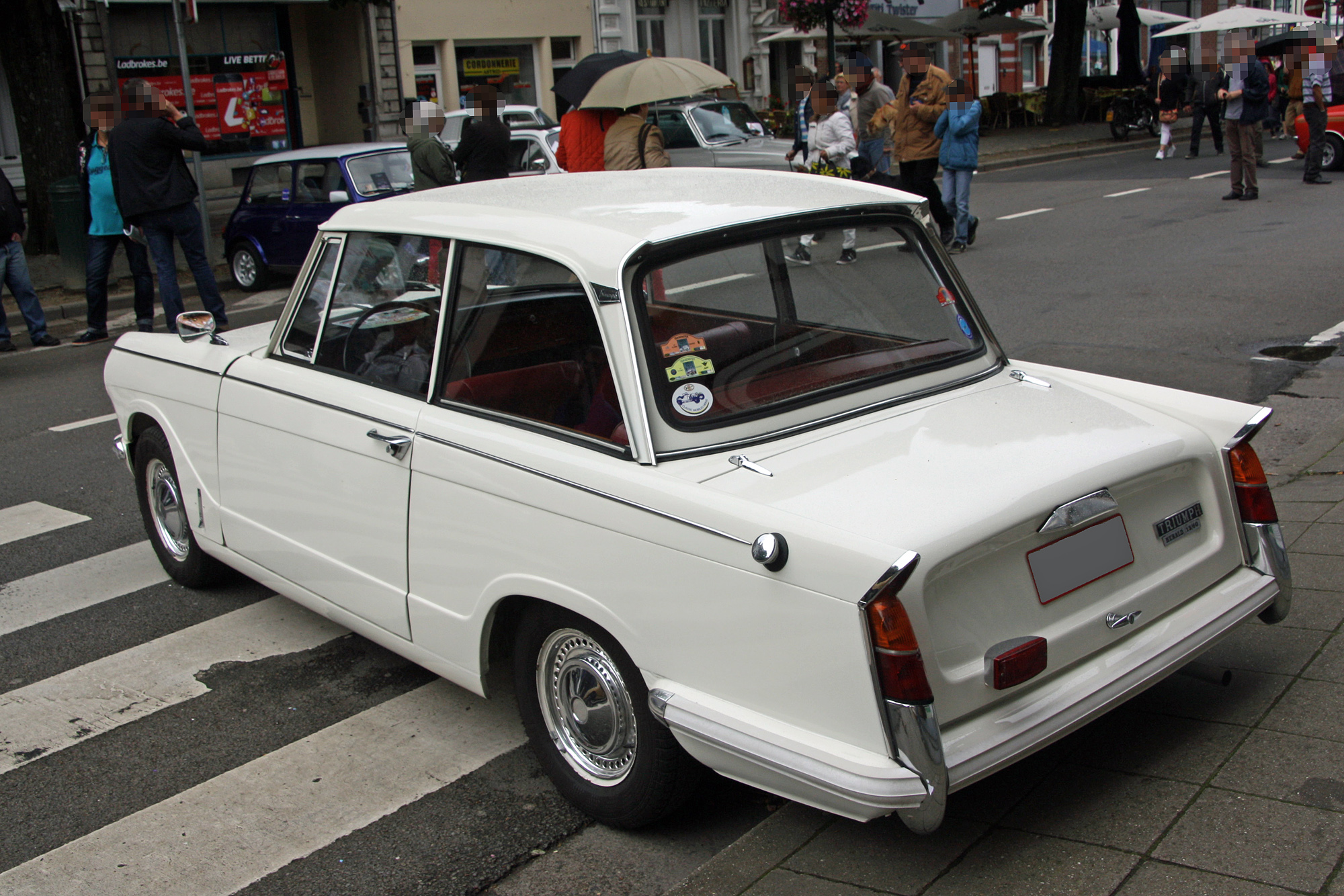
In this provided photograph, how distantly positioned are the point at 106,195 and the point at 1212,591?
1063cm

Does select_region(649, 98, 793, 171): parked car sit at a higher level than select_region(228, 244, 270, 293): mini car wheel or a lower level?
higher

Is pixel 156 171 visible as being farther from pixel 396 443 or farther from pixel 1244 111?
pixel 1244 111

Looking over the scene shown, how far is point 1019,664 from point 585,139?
24.0 ft

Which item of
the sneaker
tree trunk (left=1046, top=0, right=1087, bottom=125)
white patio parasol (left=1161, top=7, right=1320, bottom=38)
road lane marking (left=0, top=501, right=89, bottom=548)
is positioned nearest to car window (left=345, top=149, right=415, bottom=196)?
the sneaker

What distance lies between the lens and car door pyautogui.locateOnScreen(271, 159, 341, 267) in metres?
13.3

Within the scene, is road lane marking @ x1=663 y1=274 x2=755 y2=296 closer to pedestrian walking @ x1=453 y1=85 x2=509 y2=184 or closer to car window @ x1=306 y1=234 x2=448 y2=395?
car window @ x1=306 y1=234 x2=448 y2=395

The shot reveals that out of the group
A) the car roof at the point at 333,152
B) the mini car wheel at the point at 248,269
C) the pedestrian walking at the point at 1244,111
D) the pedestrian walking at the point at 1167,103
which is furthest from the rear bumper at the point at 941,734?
the pedestrian walking at the point at 1167,103

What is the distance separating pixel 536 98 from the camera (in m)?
30.5

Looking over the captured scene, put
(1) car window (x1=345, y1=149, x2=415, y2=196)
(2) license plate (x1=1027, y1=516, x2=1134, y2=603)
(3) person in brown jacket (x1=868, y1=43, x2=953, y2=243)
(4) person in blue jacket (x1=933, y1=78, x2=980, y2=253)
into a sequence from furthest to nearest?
(1) car window (x1=345, y1=149, x2=415, y2=196) → (4) person in blue jacket (x1=933, y1=78, x2=980, y2=253) → (3) person in brown jacket (x1=868, y1=43, x2=953, y2=243) → (2) license plate (x1=1027, y1=516, x2=1134, y2=603)

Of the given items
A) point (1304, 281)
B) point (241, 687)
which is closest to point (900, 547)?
point (241, 687)

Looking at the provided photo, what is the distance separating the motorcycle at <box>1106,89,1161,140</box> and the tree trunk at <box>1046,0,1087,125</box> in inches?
116

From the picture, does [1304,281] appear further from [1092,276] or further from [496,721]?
[496,721]

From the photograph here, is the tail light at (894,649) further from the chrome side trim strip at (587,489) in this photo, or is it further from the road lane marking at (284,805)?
the road lane marking at (284,805)

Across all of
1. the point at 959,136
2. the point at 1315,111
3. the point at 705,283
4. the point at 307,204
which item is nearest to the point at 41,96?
the point at 307,204
